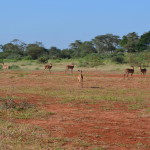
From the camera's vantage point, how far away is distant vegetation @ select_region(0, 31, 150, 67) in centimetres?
4419

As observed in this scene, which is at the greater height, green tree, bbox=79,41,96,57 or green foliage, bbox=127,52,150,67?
green tree, bbox=79,41,96,57

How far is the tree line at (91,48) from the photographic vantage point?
2618 inches

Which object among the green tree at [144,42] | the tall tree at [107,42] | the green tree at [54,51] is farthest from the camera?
the tall tree at [107,42]

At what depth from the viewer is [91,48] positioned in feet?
267

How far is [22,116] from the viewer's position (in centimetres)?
1068

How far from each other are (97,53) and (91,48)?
9.00m

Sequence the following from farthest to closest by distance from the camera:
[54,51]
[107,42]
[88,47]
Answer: [107,42], [88,47], [54,51]

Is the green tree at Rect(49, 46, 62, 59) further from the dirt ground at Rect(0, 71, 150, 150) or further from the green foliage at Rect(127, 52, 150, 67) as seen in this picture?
the dirt ground at Rect(0, 71, 150, 150)

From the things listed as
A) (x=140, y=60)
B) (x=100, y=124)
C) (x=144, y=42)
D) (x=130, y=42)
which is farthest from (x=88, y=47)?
(x=100, y=124)

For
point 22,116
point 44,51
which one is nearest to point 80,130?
point 22,116

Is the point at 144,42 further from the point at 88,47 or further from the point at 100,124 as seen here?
the point at 100,124

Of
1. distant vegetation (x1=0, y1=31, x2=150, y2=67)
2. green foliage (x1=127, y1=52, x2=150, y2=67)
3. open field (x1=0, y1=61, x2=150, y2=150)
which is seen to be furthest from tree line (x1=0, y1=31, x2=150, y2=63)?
open field (x1=0, y1=61, x2=150, y2=150)

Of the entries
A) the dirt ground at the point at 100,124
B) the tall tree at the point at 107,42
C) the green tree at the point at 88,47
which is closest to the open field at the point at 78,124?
the dirt ground at the point at 100,124

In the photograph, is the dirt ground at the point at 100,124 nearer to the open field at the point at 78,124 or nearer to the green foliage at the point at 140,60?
the open field at the point at 78,124
